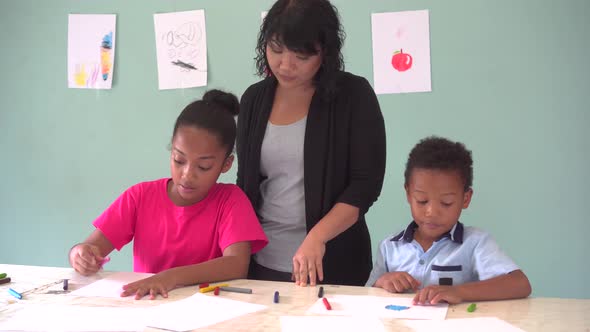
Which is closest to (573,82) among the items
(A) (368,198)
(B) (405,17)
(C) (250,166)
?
(B) (405,17)

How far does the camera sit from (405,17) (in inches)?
97.4

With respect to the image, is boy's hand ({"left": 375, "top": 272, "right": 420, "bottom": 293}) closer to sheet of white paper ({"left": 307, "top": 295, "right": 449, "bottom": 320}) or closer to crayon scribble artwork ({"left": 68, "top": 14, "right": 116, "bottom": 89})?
sheet of white paper ({"left": 307, "top": 295, "right": 449, "bottom": 320})

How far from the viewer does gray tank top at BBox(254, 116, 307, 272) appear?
1.59m

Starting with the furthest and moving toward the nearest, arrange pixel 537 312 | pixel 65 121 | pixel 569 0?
pixel 65 121, pixel 569 0, pixel 537 312

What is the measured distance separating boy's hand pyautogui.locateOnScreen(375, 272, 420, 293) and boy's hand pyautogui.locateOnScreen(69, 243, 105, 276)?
0.70 m

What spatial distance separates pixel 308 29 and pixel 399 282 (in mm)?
649

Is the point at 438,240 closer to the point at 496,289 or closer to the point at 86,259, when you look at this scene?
the point at 496,289

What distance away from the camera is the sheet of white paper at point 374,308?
1.11m

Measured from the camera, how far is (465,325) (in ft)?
3.40

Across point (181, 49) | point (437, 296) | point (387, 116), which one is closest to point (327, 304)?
point (437, 296)

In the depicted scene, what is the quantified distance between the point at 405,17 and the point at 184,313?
5.77 ft

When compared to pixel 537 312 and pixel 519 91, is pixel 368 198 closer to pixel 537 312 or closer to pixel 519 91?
pixel 537 312

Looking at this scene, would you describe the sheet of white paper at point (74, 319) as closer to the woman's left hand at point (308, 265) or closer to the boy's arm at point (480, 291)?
the woman's left hand at point (308, 265)

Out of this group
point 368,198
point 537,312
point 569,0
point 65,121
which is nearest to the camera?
point 537,312
